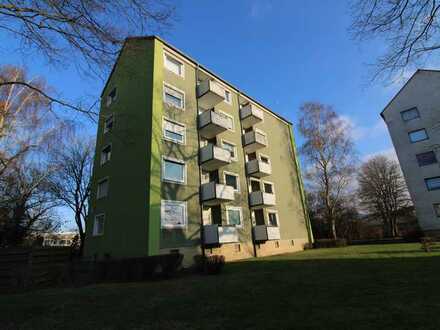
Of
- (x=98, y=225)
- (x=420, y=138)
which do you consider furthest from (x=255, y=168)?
(x=420, y=138)

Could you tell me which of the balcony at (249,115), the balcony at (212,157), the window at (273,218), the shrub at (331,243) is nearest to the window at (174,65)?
the balcony at (212,157)

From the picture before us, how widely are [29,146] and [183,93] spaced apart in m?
11.4

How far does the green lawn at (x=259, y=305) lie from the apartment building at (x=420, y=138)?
2229 centimetres

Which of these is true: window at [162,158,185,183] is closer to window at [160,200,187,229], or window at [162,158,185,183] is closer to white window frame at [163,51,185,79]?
window at [160,200,187,229]

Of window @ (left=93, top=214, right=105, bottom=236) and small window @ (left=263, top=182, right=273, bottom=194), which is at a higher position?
small window @ (left=263, top=182, right=273, bottom=194)

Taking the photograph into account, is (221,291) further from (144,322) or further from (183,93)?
(183,93)

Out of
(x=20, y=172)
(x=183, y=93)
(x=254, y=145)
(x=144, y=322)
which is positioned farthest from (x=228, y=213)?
(x=20, y=172)

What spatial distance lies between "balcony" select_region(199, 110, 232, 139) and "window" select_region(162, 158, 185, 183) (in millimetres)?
3929

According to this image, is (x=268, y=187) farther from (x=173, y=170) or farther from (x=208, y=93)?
(x=173, y=170)

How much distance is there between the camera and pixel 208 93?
774 inches

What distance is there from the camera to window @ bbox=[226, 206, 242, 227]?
18.2 m

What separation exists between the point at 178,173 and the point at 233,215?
5.80 m

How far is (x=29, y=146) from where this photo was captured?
16.4 m

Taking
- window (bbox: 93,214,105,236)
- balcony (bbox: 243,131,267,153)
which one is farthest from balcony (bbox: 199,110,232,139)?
window (bbox: 93,214,105,236)
